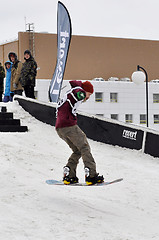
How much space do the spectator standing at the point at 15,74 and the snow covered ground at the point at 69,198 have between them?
333 cm

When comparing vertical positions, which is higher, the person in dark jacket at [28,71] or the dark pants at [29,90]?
Answer: the person in dark jacket at [28,71]

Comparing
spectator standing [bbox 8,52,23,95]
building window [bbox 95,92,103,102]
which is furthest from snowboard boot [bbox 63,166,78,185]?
building window [bbox 95,92,103,102]

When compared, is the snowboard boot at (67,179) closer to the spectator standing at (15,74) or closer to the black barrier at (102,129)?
the black barrier at (102,129)

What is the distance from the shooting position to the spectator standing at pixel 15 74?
13.7 m

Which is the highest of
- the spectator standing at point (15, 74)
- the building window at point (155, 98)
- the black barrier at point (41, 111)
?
the spectator standing at point (15, 74)

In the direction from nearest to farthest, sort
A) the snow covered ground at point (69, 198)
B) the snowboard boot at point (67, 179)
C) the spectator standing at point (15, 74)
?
1. the snow covered ground at point (69, 198)
2. the snowboard boot at point (67, 179)
3. the spectator standing at point (15, 74)

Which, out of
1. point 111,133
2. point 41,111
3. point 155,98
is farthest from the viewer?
point 155,98

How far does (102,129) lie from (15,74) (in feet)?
12.0

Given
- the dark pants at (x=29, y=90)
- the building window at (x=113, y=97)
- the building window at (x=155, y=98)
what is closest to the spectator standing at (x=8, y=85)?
the dark pants at (x=29, y=90)

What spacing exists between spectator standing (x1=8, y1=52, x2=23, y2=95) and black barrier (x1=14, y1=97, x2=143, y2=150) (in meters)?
1.02

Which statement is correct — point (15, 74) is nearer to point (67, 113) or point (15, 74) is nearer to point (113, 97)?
point (67, 113)

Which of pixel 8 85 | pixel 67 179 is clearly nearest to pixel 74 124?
pixel 67 179

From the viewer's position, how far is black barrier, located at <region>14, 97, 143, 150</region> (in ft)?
37.3

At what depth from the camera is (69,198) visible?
6.85 metres
